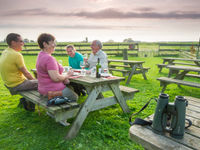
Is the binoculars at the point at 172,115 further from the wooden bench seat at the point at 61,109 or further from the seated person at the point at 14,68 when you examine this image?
the seated person at the point at 14,68

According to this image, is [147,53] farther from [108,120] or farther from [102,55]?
[108,120]

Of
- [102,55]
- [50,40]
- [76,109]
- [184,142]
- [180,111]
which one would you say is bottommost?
[76,109]

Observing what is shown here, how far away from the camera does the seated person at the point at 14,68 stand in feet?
11.1

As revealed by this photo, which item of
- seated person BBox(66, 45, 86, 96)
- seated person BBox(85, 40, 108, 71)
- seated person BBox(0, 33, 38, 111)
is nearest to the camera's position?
seated person BBox(0, 33, 38, 111)

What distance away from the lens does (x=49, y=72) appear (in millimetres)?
2666

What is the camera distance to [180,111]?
4.54 feet

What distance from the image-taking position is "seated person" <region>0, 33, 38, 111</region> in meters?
3.39

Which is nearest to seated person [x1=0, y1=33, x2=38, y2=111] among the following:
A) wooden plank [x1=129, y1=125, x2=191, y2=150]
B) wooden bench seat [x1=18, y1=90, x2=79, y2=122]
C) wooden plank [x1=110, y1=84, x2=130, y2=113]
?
wooden bench seat [x1=18, y1=90, x2=79, y2=122]

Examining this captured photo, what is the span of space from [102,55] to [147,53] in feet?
46.6

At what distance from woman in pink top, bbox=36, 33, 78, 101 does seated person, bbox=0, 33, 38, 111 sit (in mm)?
871

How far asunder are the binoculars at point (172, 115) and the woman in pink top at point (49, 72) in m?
1.82

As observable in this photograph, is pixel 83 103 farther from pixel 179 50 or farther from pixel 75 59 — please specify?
pixel 179 50

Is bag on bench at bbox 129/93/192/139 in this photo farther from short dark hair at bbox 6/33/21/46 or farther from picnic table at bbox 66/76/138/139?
short dark hair at bbox 6/33/21/46

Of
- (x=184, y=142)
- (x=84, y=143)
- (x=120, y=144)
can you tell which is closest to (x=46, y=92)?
(x=84, y=143)
